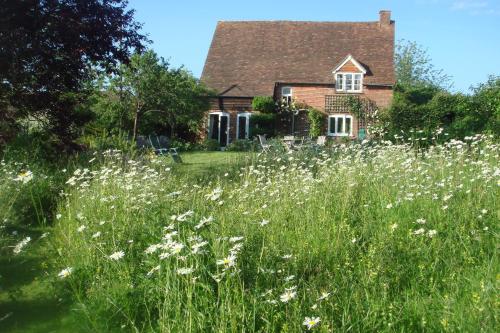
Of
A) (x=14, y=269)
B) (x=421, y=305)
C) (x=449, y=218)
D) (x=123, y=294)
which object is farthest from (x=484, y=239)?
(x=14, y=269)

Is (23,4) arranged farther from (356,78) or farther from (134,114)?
(356,78)

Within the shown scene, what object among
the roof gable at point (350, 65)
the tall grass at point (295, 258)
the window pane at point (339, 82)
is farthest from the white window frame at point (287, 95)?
the tall grass at point (295, 258)

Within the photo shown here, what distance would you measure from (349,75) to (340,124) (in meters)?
3.15

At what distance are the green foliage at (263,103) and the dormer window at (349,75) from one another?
189 inches

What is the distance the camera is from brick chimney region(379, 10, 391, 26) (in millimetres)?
36781

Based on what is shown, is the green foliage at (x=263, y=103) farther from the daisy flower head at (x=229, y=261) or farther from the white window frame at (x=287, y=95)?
the daisy flower head at (x=229, y=261)

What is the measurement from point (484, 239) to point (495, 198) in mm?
1009

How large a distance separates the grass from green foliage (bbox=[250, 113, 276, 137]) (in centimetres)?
2547

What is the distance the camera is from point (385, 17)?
37.0 meters

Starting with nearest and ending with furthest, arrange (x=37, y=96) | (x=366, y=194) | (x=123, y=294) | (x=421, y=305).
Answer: (x=421, y=305) → (x=123, y=294) → (x=366, y=194) → (x=37, y=96)

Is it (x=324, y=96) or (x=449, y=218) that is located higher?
(x=324, y=96)

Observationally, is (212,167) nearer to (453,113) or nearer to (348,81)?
(453,113)

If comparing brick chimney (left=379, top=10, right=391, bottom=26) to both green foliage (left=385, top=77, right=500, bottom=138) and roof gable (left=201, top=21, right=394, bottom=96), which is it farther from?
green foliage (left=385, top=77, right=500, bottom=138)

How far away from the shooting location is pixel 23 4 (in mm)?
8688
